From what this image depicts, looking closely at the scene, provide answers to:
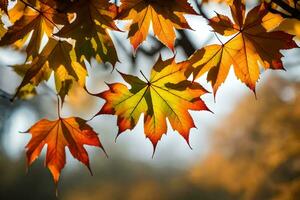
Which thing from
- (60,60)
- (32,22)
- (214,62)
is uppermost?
(32,22)

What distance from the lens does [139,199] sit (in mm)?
12875

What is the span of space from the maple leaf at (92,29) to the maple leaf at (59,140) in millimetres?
228

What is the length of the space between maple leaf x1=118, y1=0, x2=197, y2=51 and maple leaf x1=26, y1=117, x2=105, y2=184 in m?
0.30

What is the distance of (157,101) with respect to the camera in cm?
97

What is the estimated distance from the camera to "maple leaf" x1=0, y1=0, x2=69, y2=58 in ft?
2.74

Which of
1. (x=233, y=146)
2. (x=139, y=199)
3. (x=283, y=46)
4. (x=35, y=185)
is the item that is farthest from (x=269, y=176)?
(x=283, y=46)

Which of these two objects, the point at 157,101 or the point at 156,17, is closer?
the point at 156,17

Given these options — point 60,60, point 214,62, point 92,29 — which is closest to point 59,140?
point 60,60

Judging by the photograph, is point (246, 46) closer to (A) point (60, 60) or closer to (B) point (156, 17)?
(B) point (156, 17)

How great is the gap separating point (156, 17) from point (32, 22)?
0.31 metres

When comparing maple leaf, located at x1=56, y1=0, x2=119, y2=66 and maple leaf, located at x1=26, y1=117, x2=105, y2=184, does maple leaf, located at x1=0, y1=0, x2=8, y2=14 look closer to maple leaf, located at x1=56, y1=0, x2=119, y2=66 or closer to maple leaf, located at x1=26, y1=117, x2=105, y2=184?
maple leaf, located at x1=56, y1=0, x2=119, y2=66

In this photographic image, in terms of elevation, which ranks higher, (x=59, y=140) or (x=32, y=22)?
(x=32, y=22)

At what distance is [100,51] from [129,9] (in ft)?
0.39

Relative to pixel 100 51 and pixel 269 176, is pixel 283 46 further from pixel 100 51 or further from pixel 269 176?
pixel 269 176
